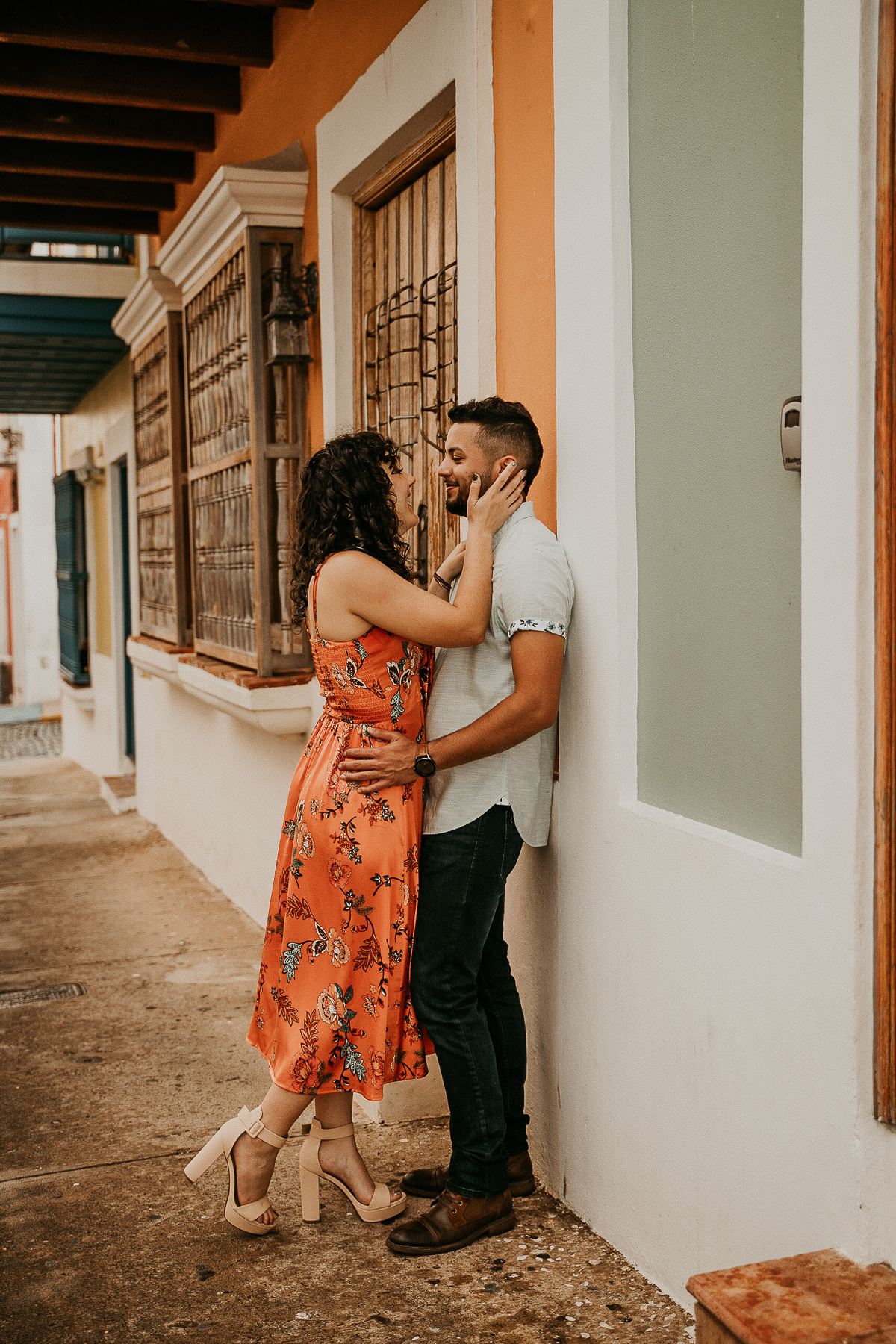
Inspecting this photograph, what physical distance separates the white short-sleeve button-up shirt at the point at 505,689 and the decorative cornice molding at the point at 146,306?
178 inches

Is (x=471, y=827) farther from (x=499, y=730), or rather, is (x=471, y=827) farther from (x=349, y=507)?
(x=349, y=507)

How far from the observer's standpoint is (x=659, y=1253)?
2.66m

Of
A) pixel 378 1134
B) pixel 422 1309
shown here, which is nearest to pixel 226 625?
pixel 378 1134

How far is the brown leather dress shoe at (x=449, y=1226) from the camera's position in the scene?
2.88m

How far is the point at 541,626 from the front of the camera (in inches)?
109

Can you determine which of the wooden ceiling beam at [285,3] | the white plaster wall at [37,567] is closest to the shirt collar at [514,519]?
the wooden ceiling beam at [285,3]

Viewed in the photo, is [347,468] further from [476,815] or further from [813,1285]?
[813,1285]

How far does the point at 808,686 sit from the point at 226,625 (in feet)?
13.2

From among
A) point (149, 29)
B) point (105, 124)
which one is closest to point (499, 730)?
point (149, 29)

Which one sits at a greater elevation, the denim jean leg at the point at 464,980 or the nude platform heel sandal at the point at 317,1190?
the denim jean leg at the point at 464,980

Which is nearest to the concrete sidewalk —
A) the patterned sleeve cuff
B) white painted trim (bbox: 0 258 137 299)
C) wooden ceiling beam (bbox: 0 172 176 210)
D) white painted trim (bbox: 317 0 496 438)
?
the patterned sleeve cuff

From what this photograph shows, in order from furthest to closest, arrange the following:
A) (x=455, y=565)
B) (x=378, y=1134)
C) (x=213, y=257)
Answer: (x=213, y=257)
(x=378, y=1134)
(x=455, y=565)

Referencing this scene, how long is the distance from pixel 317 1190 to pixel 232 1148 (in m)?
0.27

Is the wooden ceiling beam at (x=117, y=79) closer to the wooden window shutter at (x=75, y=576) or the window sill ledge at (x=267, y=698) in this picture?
the window sill ledge at (x=267, y=698)
